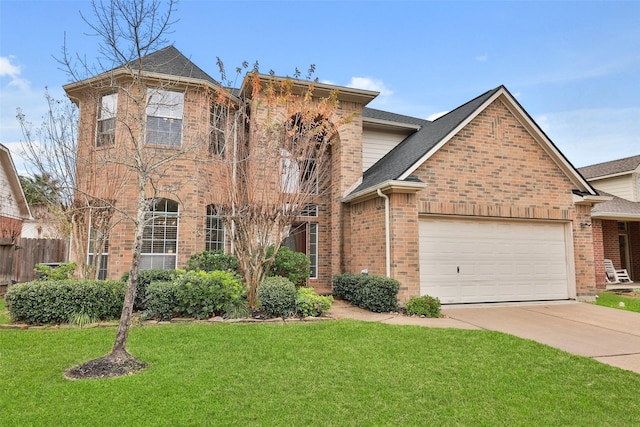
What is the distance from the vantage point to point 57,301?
22.9ft

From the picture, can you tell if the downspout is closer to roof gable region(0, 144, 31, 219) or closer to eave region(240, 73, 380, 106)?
eave region(240, 73, 380, 106)

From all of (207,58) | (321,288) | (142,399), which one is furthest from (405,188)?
(142,399)

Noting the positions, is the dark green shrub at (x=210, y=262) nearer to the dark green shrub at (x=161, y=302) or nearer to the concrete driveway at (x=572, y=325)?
the dark green shrub at (x=161, y=302)

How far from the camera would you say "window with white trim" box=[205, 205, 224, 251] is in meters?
11.5

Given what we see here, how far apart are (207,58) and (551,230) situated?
36.3ft

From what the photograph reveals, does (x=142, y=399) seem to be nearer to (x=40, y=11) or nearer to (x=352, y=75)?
(x=40, y=11)

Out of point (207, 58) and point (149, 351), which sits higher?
point (207, 58)

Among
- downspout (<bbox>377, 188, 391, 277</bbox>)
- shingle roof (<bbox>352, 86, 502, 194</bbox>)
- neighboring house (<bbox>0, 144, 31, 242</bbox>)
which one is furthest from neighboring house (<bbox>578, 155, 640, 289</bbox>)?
neighboring house (<bbox>0, 144, 31, 242</bbox>)

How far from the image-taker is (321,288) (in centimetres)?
1240

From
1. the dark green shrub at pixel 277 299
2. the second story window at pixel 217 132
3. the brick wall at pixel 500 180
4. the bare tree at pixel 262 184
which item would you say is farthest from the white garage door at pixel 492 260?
the second story window at pixel 217 132

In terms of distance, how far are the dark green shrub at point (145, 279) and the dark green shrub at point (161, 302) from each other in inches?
17.4

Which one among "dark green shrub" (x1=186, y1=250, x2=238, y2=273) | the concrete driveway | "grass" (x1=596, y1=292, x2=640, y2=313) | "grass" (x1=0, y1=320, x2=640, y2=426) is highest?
"dark green shrub" (x1=186, y1=250, x2=238, y2=273)

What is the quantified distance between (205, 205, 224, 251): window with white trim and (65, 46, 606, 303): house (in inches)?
1.3

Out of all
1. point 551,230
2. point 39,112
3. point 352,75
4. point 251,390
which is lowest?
point 251,390
